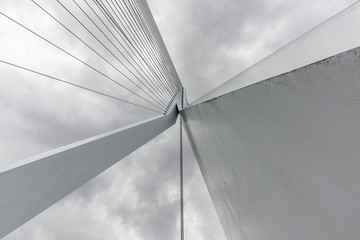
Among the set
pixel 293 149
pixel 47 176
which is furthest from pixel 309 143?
pixel 47 176

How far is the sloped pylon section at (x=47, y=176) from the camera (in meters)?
1.15

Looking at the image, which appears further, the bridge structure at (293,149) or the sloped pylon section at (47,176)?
the sloped pylon section at (47,176)

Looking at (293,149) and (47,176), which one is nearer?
(293,149)

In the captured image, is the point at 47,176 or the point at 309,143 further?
the point at 47,176

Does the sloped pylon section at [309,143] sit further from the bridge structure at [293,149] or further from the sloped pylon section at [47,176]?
the sloped pylon section at [47,176]

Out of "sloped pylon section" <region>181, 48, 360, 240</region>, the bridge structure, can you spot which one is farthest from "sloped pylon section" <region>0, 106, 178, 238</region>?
"sloped pylon section" <region>181, 48, 360, 240</region>

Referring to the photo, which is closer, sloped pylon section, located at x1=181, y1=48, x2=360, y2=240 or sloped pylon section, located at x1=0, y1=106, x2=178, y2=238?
sloped pylon section, located at x1=181, y1=48, x2=360, y2=240

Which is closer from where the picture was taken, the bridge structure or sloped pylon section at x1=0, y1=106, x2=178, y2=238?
the bridge structure

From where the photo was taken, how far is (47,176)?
136 centimetres

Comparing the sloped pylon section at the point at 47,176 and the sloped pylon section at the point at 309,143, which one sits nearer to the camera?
the sloped pylon section at the point at 309,143

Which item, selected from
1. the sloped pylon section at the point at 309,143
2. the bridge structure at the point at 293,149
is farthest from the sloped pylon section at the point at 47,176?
the sloped pylon section at the point at 309,143

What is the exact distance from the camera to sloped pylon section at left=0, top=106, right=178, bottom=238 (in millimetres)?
1146

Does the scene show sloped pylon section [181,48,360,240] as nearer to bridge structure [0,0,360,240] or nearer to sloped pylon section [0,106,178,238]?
bridge structure [0,0,360,240]

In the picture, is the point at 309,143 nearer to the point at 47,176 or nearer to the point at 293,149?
the point at 293,149
